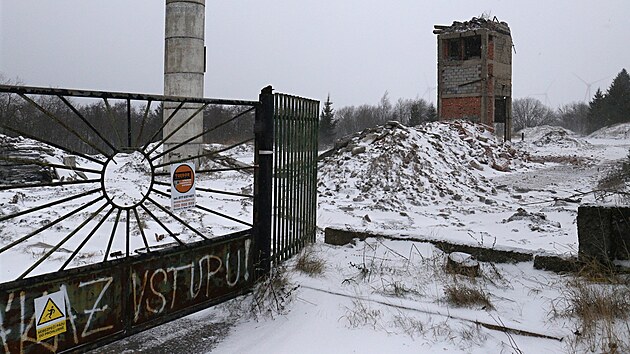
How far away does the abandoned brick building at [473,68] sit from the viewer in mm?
23203

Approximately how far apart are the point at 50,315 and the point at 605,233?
4.92 meters

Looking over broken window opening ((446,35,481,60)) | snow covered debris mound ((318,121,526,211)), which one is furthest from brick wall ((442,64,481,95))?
snow covered debris mound ((318,121,526,211))

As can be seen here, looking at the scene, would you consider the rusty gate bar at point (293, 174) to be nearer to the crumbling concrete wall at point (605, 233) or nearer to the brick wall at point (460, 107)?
the crumbling concrete wall at point (605, 233)

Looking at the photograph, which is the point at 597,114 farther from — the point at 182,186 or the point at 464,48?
the point at 182,186

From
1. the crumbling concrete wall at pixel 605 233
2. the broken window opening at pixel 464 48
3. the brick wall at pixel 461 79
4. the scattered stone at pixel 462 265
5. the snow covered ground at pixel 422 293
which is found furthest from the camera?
the broken window opening at pixel 464 48

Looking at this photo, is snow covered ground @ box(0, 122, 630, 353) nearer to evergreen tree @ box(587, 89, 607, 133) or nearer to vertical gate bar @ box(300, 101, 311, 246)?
vertical gate bar @ box(300, 101, 311, 246)

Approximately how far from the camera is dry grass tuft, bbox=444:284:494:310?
439cm

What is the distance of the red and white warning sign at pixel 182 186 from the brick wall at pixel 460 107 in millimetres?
21479

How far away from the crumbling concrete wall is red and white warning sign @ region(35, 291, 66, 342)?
15.3ft

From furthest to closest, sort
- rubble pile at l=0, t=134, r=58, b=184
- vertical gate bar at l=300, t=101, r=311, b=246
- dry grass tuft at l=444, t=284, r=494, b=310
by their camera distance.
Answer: rubble pile at l=0, t=134, r=58, b=184 → vertical gate bar at l=300, t=101, r=311, b=246 → dry grass tuft at l=444, t=284, r=494, b=310

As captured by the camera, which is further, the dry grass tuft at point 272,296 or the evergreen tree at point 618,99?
the evergreen tree at point 618,99

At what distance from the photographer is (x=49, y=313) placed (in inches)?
121

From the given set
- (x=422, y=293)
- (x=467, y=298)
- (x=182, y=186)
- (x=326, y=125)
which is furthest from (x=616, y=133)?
(x=182, y=186)

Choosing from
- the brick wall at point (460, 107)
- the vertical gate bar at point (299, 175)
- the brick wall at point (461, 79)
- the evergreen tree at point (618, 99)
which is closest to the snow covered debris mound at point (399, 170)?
the vertical gate bar at point (299, 175)
